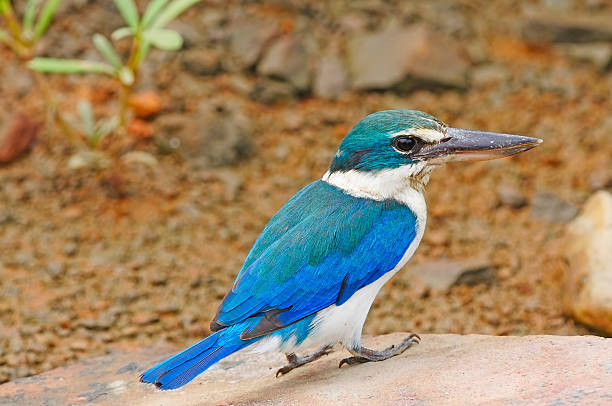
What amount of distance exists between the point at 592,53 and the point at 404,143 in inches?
155

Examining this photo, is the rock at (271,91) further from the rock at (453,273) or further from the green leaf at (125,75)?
the rock at (453,273)

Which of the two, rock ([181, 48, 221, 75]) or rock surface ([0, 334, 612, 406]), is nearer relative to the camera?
rock surface ([0, 334, 612, 406])

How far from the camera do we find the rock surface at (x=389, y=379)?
3.29m

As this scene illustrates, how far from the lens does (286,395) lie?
371 centimetres

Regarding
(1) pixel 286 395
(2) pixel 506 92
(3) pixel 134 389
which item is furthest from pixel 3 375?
(2) pixel 506 92

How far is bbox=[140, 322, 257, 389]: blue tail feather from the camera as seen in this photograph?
3.49 m

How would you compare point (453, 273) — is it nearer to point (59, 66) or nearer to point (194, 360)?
point (194, 360)

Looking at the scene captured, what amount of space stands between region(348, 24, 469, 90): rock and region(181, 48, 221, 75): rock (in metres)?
1.06

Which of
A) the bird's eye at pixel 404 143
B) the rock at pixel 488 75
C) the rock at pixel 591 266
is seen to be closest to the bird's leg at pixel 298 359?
the bird's eye at pixel 404 143

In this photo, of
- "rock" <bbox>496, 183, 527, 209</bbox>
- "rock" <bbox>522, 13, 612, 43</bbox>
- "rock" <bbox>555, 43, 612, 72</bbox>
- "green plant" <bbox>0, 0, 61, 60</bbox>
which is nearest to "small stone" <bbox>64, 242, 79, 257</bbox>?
"green plant" <bbox>0, 0, 61, 60</bbox>

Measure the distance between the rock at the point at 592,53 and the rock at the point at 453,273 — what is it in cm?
246

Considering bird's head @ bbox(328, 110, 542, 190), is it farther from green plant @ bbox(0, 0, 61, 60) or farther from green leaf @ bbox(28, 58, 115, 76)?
green plant @ bbox(0, 0, 61, 60)

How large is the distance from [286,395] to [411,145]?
1.20 metres

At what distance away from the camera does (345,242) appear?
12.8ft
